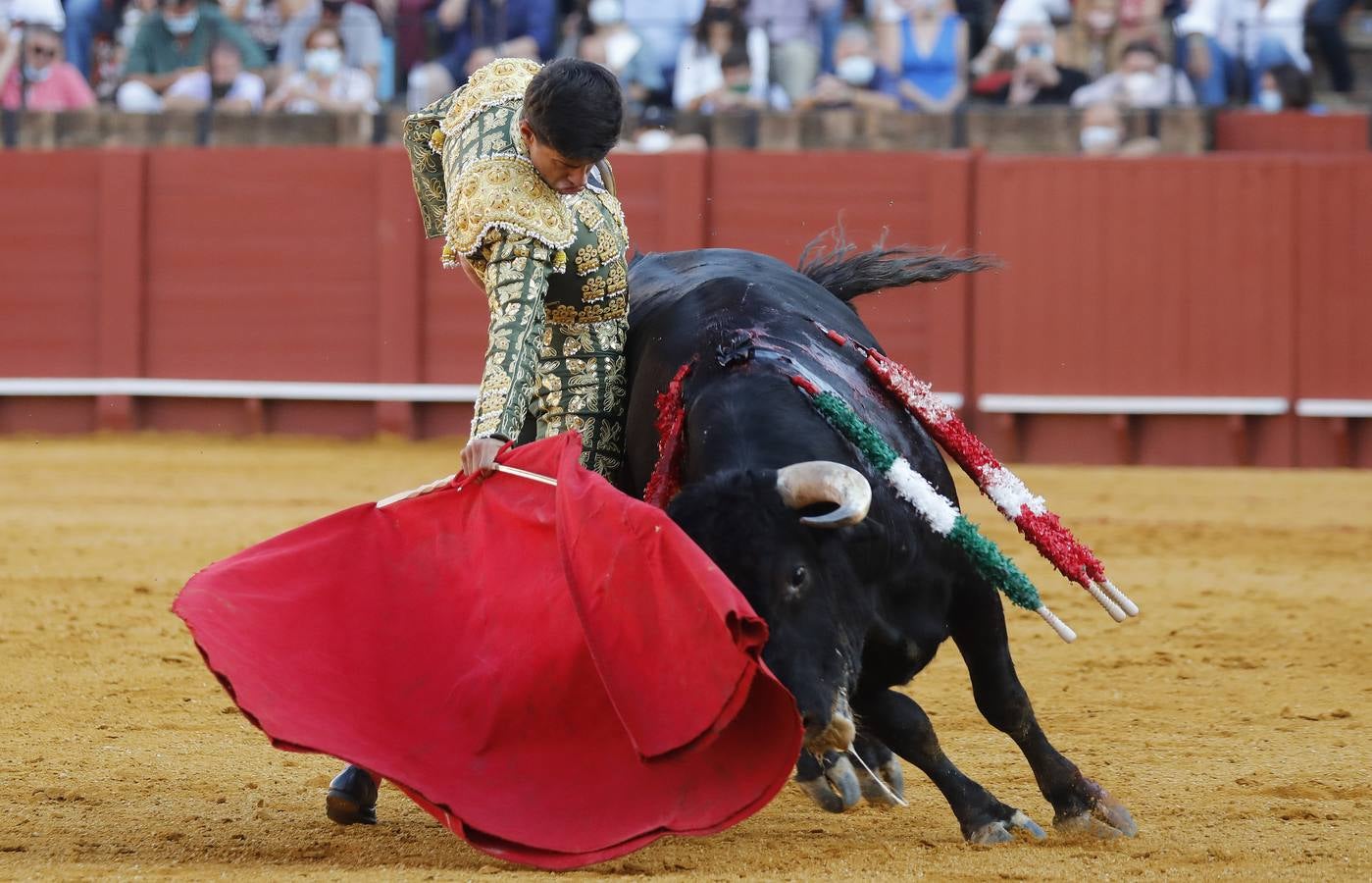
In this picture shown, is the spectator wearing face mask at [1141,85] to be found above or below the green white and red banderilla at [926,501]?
above

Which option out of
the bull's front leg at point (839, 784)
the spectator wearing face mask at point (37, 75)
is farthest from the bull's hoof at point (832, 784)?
the spectator wearing face mask at point (37, 75)

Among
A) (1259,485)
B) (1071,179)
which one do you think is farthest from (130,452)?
(1259,485)

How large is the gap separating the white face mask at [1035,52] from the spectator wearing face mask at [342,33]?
311 cm

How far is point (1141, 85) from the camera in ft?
28.6

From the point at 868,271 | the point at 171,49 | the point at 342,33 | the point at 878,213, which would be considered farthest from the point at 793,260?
the point at 868,271

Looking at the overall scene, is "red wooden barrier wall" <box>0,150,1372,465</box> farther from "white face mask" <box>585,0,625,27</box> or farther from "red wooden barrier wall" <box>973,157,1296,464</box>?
"white face mask" <box>585,0,625,27</box>

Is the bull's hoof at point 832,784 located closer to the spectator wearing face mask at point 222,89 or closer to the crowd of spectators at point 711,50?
the crowd of spectators at point 711,50

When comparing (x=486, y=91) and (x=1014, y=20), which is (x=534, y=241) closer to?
(x=486, y=91)

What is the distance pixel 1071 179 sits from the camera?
8.50 m

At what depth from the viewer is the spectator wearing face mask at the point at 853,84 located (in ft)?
29.1

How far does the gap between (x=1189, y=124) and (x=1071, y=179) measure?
68 cm

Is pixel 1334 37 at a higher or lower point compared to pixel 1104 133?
higher

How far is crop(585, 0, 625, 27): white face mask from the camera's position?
29.2 ft

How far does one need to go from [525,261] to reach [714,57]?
20.6ft
